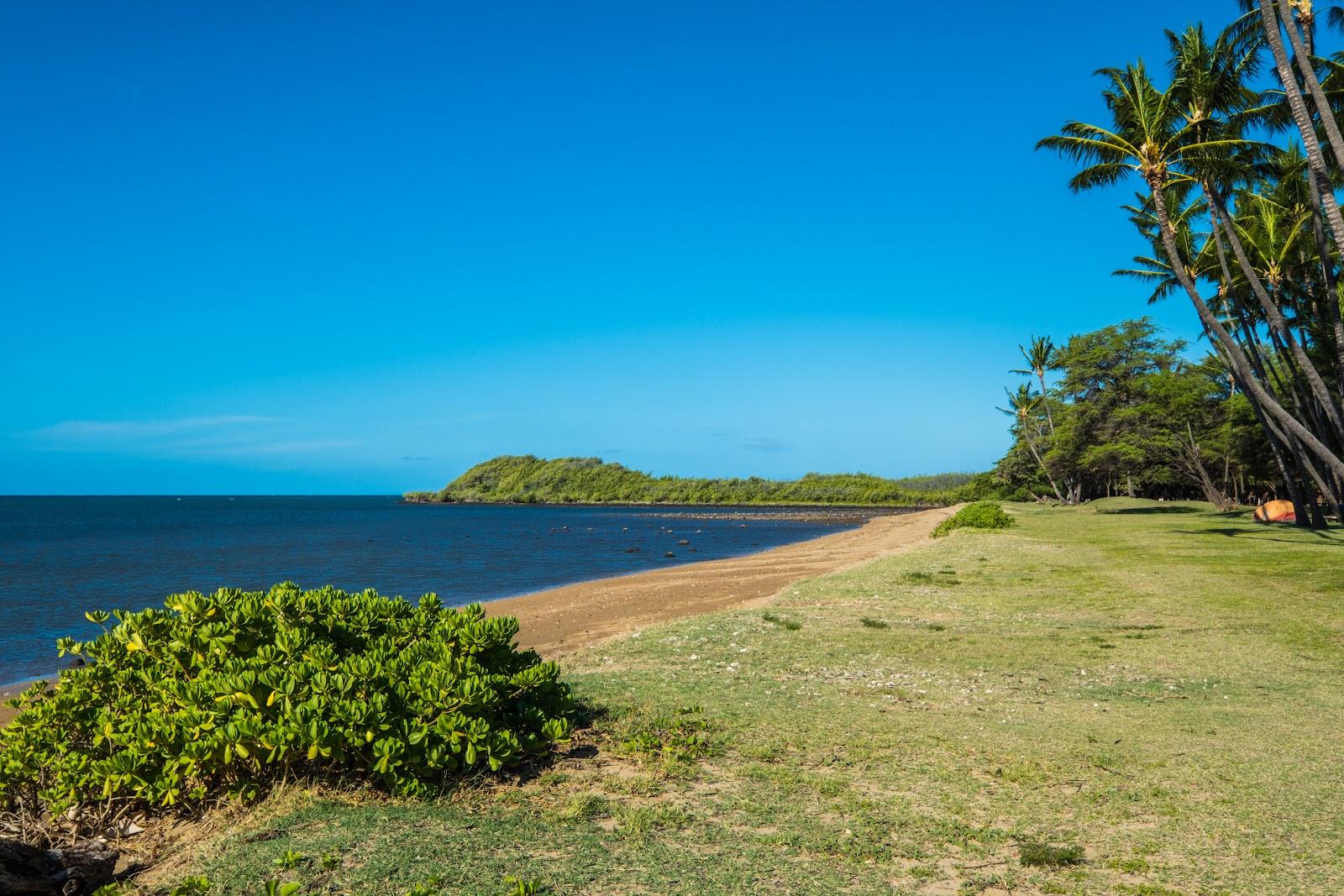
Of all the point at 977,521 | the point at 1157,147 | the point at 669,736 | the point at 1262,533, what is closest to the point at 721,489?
the point at 977,521

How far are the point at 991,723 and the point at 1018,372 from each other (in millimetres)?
72351

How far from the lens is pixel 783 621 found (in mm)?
13898

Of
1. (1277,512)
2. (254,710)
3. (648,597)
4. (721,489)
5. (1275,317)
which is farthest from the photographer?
(721,489)

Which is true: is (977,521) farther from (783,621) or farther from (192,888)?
(192,888)

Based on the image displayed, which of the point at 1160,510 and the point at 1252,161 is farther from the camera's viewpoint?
the point at 1160,510

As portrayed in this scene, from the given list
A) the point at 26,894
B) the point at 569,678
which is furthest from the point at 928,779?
the point at 26,894

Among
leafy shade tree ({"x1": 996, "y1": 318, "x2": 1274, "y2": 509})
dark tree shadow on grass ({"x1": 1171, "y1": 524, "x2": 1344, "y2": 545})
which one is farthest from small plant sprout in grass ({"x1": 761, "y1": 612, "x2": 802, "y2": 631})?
leafy shade tree ({"x1": 996, "y1": 318, "x2": 1274, "y2": 509})

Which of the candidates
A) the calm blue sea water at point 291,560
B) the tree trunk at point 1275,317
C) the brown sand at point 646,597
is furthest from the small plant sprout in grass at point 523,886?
the tree trunk at point 1275,317

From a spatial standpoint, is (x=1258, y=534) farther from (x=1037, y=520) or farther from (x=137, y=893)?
(x=137, y=893)

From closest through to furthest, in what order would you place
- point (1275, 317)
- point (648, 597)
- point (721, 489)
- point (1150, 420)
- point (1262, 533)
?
point (1275, 317), point (648, 597), point (1262, 533), point (1150, 420), point (721, 489)

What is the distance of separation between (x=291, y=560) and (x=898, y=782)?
1725 inches

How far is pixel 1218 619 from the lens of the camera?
45.3ft

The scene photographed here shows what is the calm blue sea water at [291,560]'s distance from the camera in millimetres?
26266

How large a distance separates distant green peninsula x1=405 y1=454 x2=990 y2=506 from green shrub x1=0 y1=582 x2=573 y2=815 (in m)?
115
